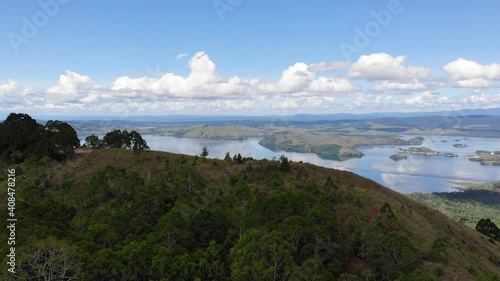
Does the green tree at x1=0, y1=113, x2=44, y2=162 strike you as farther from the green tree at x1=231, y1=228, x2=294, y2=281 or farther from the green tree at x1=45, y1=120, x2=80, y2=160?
the green tree at x1=231, y1=228, x2=294, y2=281

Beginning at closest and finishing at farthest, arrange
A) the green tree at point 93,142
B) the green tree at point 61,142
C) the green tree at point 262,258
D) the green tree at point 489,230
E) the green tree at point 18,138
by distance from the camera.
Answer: the green tree at point 262,258, the green tree at point 489,230, the green tree at point 61,142, the green tree at point 18,138, the green tree at point 93,142

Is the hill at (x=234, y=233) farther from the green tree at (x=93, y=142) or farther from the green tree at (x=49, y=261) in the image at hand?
the green tree at (x=93, y=142)


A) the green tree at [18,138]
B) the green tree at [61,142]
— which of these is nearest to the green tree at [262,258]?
the green tree at [61,142]

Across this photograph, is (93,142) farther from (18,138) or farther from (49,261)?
(49,261)

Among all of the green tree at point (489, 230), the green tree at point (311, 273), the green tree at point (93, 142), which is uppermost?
the green tree at point (93, 142)

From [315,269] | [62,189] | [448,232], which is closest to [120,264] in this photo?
[315,269]

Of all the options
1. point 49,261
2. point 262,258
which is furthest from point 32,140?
point 262,258
